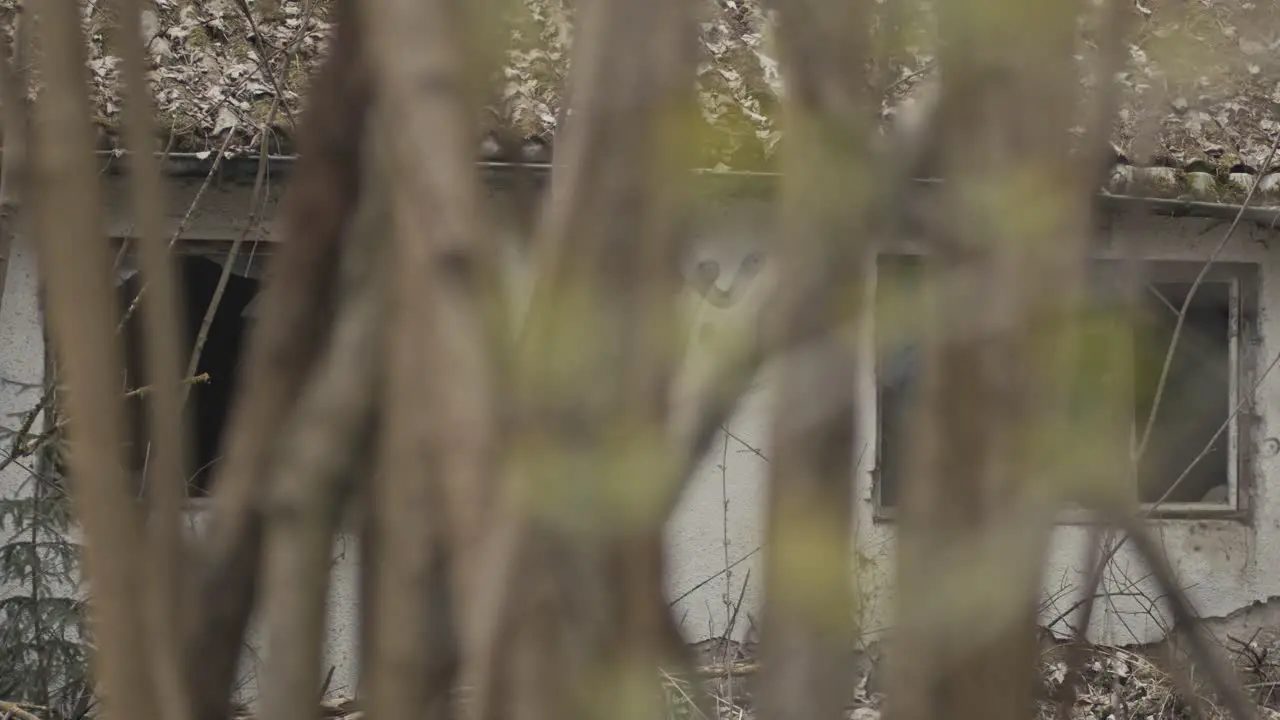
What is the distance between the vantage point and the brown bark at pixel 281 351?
1.24 m

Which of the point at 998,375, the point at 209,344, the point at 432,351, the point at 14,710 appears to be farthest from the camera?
the point at 209,344

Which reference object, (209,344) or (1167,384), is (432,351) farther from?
(209,344)

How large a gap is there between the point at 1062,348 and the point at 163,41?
597cm

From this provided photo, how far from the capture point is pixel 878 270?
104 cm

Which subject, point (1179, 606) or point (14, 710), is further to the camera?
point (14, 710)

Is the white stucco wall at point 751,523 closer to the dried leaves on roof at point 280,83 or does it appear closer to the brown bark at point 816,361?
the dried leaves on roof at point 280,83

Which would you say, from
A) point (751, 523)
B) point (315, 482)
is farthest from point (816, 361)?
point (751, 523)

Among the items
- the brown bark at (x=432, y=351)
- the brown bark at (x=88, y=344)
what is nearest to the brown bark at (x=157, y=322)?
the brown bark at (x=88, y=344)

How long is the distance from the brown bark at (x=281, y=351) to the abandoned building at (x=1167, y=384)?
13.1 ft

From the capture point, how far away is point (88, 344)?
109cm

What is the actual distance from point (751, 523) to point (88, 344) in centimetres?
543

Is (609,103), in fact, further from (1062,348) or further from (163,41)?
(163,41)

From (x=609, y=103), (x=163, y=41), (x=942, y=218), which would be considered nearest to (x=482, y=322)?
(x=609, y=103)

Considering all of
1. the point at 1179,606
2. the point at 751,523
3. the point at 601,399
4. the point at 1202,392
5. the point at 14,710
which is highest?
the point at 1202,392
